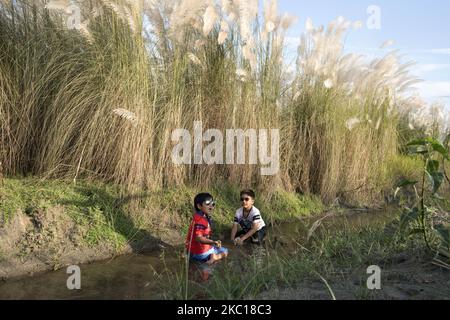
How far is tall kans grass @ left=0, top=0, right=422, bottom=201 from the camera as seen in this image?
491cm

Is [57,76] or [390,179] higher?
[57,76]

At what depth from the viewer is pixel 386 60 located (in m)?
7.18

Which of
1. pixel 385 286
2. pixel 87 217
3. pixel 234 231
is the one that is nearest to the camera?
pixel 385 286

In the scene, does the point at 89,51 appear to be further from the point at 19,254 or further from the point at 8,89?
the point at 19,254

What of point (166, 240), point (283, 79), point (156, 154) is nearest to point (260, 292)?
point (166, 240)

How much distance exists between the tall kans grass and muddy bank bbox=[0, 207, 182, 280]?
68 centimetres

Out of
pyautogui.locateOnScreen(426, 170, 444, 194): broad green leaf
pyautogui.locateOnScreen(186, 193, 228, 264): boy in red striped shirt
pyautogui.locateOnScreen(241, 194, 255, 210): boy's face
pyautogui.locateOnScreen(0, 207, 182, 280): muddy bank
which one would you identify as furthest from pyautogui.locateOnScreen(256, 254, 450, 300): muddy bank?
pyautogui.locateOnScreen(0, 207, 182, 280): muddy bank

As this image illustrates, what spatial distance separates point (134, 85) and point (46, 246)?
1.82 metres

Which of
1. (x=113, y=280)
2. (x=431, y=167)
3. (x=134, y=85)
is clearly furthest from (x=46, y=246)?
(x=431, y=167)

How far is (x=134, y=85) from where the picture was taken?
197 inches

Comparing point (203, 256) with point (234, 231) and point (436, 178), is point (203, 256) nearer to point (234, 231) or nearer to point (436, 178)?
point (234, 231)

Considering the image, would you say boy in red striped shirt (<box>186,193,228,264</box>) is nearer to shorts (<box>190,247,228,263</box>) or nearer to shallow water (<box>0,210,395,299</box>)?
shorts (<box>190,247,228,263</box>)

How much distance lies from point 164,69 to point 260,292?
10.5 feet
